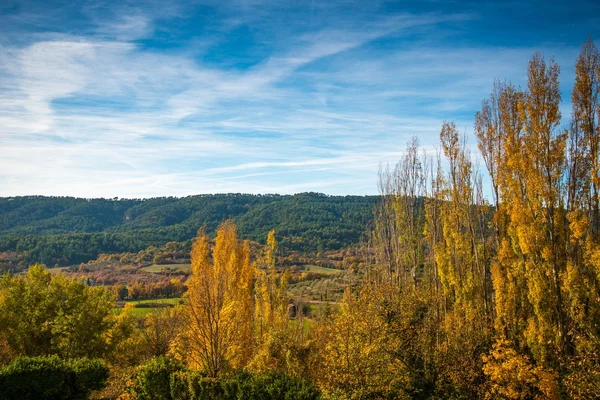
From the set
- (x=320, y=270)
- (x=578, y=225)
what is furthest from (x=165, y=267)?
(x=578, y=225)

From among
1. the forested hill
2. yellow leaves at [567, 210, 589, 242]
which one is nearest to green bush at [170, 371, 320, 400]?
yellow leaves at [567, 210, 589, 242]

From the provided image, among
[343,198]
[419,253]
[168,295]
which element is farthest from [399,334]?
[343,198]

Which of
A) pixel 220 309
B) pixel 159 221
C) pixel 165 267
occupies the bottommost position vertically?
pixel 165 267

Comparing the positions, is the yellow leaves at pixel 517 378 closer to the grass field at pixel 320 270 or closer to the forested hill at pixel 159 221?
the grass field at pixel 320 270

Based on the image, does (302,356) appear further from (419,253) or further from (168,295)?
(168,295)

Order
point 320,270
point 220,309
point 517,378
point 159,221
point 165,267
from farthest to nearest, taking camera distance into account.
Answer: point 159,221 < point 165,267 < point 320,270 < point 220,309 < point 517,378

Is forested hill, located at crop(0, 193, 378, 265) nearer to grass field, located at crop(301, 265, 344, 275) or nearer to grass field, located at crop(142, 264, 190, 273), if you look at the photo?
grass field, located at crop(142, 264, 190, 273)

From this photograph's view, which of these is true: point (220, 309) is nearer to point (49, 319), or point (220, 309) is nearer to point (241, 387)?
point (241, 387)
